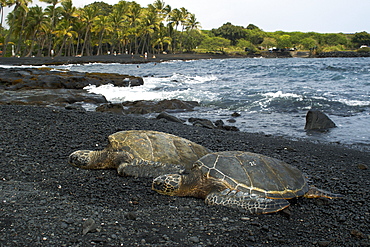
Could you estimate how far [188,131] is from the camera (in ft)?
25.3

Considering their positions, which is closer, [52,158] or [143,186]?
[143,186]

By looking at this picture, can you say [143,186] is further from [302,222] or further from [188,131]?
[188,131]

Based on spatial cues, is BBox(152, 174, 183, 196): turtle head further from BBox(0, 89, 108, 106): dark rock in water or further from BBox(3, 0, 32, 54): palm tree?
BBox(3, 0, 32, 54): palm tree

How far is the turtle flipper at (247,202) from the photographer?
11.7 feet

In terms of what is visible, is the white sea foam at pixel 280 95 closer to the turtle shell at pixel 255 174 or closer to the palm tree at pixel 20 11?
the turtle shell at pixel 255 174

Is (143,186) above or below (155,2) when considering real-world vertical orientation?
below

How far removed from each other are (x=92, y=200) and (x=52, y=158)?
171 centimetres

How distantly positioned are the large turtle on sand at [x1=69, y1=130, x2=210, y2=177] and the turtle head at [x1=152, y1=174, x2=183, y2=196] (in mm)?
455

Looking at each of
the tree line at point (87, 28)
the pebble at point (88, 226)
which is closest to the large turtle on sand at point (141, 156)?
the pebble at point (88, 226)

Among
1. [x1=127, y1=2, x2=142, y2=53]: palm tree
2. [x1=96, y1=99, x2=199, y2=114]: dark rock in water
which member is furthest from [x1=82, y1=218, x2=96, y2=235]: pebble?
[x1=127, y1=2, x2=142, y2=53]: palm tree

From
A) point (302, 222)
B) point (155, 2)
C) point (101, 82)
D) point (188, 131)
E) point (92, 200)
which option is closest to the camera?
point (302, 222)

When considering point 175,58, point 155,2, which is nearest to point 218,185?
point 175,58

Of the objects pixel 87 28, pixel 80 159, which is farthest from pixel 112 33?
pixel 80 159

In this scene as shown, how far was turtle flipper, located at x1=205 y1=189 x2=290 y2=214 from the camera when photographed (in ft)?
11.7
